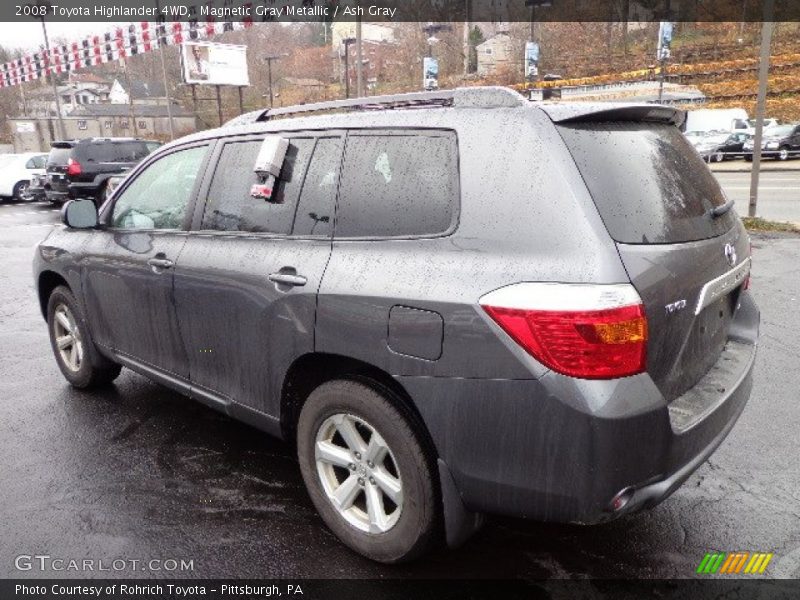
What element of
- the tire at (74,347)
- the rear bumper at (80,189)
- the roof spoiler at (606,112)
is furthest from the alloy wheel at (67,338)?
the rear bumper at (80,189)

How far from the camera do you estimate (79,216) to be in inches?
159

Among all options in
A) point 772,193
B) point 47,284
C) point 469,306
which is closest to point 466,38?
point 772,193

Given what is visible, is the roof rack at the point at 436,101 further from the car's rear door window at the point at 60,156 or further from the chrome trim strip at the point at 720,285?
the car's rear door window at the point at 60,156

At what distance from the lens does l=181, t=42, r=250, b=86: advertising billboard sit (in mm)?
51191

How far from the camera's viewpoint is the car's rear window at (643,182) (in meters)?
2.20

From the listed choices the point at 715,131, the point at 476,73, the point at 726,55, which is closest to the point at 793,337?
the point at 715,131

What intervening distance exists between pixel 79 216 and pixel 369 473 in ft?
8.81

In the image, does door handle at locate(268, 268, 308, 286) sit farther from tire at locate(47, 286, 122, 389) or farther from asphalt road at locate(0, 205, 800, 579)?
tire at locate(47, 286, 122, 389)

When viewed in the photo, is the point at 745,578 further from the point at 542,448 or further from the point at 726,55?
the point at 726,55

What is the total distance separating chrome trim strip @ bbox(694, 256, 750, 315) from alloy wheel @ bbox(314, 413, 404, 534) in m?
1.31

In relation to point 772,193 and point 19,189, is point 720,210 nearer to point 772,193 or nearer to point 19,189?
point 772,193

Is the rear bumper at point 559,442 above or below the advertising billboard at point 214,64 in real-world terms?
below

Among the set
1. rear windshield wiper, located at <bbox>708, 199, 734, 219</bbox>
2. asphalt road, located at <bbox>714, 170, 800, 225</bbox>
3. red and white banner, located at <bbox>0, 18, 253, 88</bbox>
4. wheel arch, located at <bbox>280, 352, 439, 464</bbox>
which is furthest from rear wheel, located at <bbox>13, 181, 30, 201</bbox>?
rear windshield wiper, located at <bbox>708, 199, 734, 219</bbox>

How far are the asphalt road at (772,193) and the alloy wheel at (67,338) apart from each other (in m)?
9.51
